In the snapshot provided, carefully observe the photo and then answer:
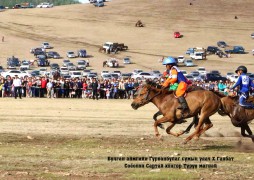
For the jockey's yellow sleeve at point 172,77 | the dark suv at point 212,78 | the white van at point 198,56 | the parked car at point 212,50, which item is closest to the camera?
the jockey's yellow sleeve at point 172,77

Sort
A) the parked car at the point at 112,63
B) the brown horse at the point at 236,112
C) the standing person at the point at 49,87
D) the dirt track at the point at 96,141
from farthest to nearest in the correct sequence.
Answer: the parked car at the point at 112,63
the standing person at the point at 49,87
the brown horse at the point at 236,112
the dirt track at the point at 96,141

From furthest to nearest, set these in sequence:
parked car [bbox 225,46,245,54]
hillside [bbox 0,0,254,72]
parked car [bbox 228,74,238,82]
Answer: parked car [bbox 225,46,245,54]
hillside [bbox 0,0,254,72]
parked car [bbox 228,74,238,82]

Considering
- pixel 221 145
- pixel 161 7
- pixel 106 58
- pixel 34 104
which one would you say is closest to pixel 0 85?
pixel 34 104

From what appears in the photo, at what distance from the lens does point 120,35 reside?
12544cm

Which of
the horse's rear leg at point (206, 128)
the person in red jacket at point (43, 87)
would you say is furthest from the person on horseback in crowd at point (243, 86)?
the person in red jacket at point (43, 87)

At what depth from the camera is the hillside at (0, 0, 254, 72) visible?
10819cm

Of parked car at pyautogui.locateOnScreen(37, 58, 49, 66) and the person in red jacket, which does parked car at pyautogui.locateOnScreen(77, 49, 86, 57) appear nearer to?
parked car at pyautogui.locateOnScreen(37, 58, 49, 66)

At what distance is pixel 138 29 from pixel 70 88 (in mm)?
79856

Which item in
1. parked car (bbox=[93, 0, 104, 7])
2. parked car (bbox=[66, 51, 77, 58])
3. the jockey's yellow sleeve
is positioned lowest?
the jockey's yellow sleeve

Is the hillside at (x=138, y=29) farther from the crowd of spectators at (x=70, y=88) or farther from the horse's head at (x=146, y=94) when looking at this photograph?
the horse's head at (x=146, y=94)

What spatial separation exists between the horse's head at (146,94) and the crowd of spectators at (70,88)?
92.9 feet

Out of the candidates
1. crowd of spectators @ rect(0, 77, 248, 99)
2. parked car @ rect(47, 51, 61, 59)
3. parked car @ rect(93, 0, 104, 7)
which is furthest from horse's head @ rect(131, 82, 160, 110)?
parked car @ rect(93, 0, 104, 7)

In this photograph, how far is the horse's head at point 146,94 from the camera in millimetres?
20875

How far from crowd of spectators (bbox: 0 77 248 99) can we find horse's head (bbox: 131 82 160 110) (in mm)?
28317
